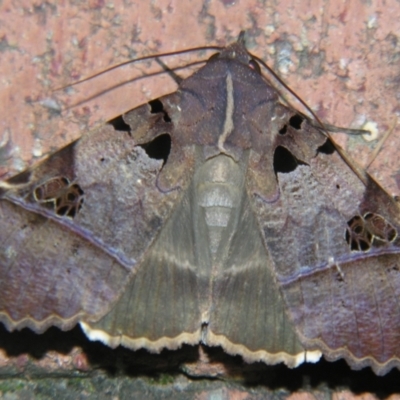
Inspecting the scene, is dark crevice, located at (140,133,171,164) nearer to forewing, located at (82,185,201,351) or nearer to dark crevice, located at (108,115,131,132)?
dark crevice, located at (108,115,131,132)

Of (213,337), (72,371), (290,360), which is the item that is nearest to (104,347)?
(72,371)

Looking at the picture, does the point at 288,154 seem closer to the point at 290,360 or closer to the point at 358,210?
the point at 358,210

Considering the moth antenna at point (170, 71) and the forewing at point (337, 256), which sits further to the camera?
the moth antenna at point (170, 71)

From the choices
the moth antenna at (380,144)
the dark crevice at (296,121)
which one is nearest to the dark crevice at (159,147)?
the dark crevice at (296,121)

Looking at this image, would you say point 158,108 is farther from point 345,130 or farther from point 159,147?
point 345,130

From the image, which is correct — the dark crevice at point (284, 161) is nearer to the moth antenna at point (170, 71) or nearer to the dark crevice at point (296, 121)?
the dark crevice at point (296, 121)
